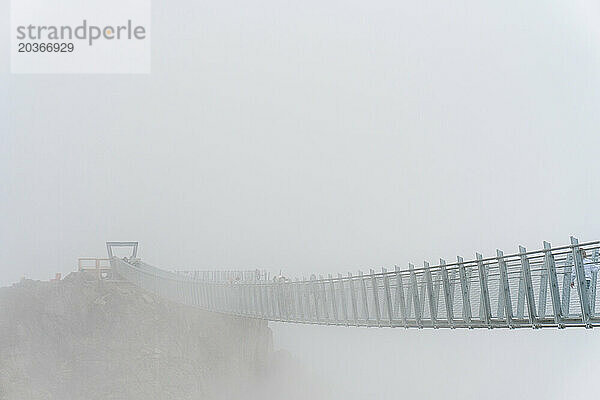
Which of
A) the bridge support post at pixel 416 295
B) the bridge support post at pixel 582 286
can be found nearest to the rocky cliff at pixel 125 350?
the bridge support post at pixel 416 295

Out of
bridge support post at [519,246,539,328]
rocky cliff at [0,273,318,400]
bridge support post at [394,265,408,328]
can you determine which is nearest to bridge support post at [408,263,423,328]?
bridge support post at [394,265,408,328]

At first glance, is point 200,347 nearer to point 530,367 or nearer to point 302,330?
point 302,330

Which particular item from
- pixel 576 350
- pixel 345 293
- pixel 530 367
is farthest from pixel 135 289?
pixel 576 350

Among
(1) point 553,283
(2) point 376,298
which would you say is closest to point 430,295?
(2) point 376,298

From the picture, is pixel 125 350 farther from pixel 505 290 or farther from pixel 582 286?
pixel 582 286

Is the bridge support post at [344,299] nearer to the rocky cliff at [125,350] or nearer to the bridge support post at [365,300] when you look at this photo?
the bridge support post at [365,300]

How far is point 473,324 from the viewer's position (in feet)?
81.7

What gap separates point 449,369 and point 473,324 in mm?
90052

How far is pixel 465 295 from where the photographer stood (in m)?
25.0

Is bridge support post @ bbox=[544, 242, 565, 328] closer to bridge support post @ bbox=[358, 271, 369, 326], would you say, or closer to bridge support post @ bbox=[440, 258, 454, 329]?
bridge support post @ bbox=[440, 258, 454, 329]

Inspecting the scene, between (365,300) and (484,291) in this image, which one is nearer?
(484,291)

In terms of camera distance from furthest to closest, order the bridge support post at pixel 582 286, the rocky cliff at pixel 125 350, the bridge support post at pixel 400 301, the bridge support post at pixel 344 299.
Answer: the rocky cliff at pixel 125 350 < the bridge support post at pixel 344 299 < the bridge support post at pixel 400 301 < the bridge support post at pixel 582 286

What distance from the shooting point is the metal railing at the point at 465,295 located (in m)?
20.2

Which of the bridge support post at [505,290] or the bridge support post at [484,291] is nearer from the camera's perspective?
the bridge support post at [505,290]
